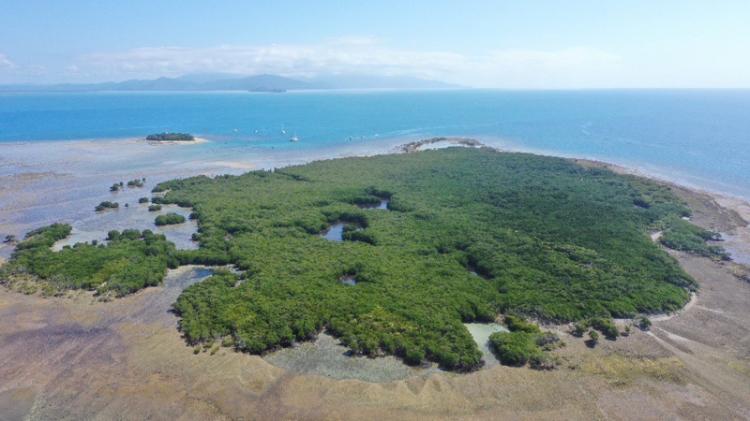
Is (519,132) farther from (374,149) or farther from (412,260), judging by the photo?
(412,260)

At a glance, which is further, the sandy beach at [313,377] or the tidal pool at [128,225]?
the tidal pool at [128,225]

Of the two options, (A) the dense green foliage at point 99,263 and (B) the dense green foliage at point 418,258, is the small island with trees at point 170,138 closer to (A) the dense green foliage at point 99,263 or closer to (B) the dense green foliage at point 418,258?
(B) the dense green foliage at point 418,258

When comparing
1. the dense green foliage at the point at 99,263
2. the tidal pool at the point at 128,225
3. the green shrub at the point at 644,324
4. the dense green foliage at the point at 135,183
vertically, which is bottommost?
the green shrub at the point at 644,324

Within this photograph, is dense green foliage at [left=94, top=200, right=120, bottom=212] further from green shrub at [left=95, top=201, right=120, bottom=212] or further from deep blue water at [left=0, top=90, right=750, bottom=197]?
deep blue water at [left=0, top=90, right=750, bottom=197]

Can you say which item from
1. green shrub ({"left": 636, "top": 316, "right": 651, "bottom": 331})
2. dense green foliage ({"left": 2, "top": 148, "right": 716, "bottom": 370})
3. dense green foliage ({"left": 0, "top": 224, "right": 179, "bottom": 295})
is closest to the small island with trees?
dense green foliage ({"left": 2, "top": 148, "right": 716, "bottom": 370})

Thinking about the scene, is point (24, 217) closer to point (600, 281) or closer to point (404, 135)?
point (600, 281)

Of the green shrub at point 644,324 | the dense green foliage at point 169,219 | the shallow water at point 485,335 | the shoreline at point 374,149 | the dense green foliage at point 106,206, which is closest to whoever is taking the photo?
the shallow water at point 485,335

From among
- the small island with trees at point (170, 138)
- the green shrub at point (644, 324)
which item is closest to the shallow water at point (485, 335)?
the green shrub at point (644, 324)
